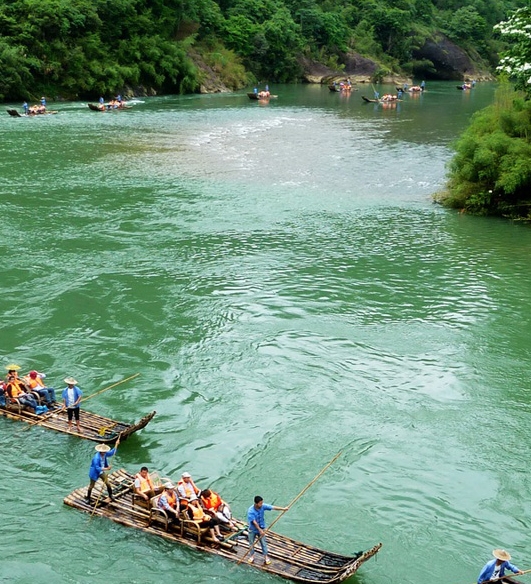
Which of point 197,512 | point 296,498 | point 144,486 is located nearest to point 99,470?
point 144,486

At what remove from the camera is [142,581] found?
54.1ft

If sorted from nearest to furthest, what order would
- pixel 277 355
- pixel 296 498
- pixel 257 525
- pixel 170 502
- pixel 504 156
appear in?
pixel 257 525 < pixel 296 498 < pixel 170 502 < pixel 277 355 < pixel 504 156

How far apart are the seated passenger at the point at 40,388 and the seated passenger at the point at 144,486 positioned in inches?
210

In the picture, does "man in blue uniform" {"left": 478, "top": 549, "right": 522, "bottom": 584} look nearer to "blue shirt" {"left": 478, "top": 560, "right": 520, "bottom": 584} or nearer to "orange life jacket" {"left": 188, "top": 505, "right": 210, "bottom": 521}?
"blue shirt" {"left": 478, "top": 560, "right": 520, "bottom": 584}

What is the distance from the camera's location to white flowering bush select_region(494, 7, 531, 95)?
130ft

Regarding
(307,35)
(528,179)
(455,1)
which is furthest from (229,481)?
(455,1)

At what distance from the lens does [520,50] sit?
40.7 metres

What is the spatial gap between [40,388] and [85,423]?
76.5 inches

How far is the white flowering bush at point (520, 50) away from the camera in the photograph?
130ft

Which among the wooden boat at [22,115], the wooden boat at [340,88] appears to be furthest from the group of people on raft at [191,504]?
the wooden boat at [340,88]

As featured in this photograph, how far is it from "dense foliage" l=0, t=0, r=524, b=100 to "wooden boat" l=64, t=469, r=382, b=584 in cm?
7485

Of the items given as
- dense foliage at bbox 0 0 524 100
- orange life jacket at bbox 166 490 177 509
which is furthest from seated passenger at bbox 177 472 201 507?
dense foliage at bbox 0 0 524 100

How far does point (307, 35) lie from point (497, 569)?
13532cm

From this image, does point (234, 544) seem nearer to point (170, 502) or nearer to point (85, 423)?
point (170, 502)
